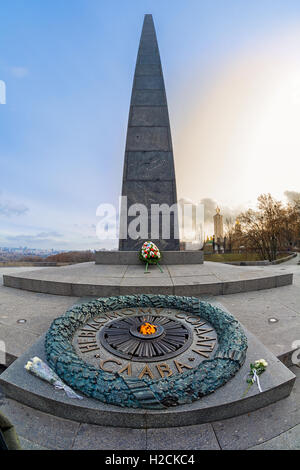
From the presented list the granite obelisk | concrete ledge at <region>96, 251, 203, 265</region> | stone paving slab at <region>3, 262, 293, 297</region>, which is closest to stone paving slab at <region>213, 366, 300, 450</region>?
stone paving slab at <region>3, 262, 293, 297</region>

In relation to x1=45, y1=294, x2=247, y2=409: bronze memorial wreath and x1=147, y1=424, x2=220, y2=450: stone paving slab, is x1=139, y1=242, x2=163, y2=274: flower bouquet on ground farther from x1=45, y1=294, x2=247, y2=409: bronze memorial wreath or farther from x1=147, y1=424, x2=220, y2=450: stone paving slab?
x1=147, y1=424, x2=220, y2=450: stone paving slab

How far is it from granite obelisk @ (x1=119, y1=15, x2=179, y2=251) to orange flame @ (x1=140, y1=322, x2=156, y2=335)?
7.25m

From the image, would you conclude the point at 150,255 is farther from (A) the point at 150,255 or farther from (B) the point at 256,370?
(B) the point at 256,370

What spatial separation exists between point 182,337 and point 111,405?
144 cm

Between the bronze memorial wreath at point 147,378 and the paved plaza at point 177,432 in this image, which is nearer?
the paved plaza at point 177,432

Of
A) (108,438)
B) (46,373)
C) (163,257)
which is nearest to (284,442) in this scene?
(108,438)

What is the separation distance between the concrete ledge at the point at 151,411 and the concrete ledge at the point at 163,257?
21.8 ft

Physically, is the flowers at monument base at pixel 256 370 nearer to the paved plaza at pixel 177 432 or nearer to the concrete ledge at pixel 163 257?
the paved plaza at pixel 177 432

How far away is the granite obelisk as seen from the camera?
36.4 feet

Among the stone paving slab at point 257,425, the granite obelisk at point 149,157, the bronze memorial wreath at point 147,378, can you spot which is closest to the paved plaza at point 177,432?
the stone paving slab at point 257,425

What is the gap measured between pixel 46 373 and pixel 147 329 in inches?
56.2

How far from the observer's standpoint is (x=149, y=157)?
37.7 ft

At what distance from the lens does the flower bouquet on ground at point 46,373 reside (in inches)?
102
